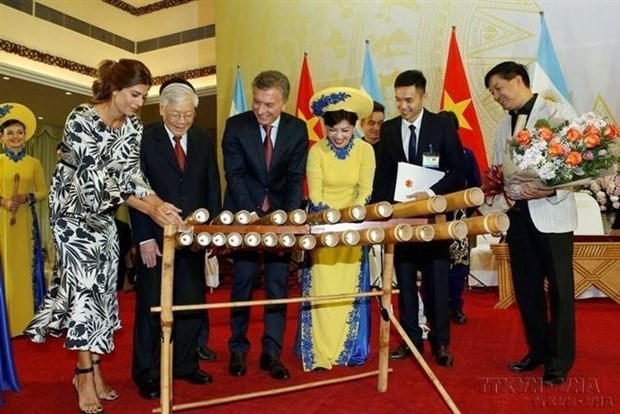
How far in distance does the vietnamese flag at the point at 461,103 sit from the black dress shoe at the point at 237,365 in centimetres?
377

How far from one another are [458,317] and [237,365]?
1950 mm

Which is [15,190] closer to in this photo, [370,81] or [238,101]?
[238,101]

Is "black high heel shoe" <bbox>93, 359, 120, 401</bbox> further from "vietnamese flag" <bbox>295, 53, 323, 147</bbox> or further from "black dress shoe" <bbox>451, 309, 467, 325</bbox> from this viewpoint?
"vietnamese flag" <bbox>295, 53, 323, 147</bbox>

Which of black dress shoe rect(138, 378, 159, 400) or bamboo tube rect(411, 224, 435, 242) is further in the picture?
black dress shoe rect(138, 378, 159, 400)

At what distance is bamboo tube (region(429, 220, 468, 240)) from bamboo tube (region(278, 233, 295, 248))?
1.49 ft

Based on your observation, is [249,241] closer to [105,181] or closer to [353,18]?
[105,181]

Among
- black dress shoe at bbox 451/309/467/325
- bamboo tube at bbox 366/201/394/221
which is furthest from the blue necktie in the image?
black dress shoe at bbox 451/309/467/325

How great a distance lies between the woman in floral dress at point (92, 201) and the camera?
6.76 ft

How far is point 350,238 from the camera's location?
1.83 meters

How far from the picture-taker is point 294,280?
20.7ft

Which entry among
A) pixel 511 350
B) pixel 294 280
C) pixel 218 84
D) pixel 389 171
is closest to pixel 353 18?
pixel 218 84

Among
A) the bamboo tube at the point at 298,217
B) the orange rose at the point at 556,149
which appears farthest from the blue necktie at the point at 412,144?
the bamboo tube at the point at 298,217

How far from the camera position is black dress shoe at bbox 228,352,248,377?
104 inches

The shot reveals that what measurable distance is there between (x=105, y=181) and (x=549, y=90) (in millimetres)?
4595
